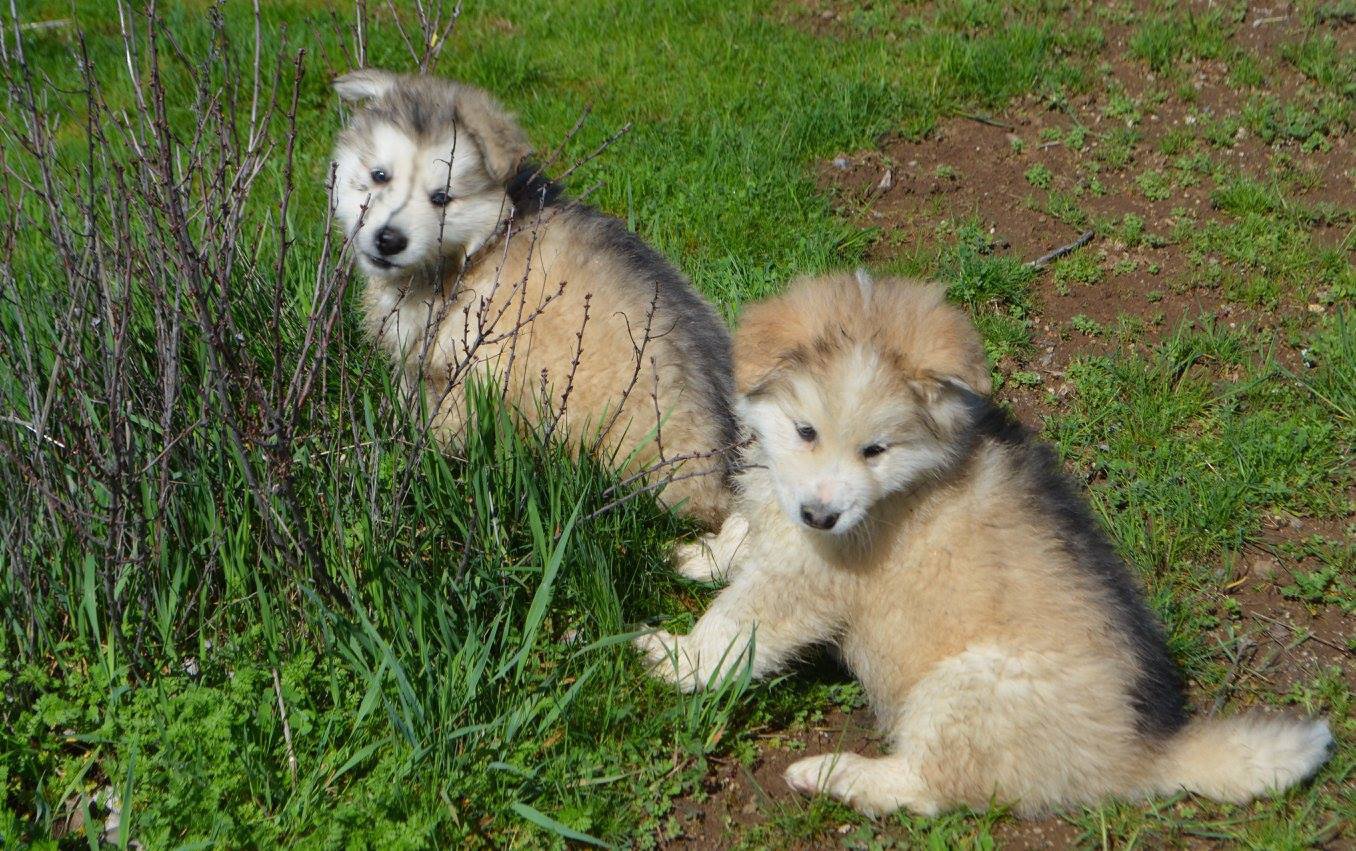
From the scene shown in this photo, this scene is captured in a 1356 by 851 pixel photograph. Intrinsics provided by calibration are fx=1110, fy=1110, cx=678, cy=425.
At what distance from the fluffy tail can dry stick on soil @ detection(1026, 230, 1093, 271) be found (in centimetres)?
250

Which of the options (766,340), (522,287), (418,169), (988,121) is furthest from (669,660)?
(988,121)

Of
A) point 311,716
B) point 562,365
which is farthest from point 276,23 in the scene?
point 311,716

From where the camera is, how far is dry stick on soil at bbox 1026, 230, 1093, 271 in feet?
15.9

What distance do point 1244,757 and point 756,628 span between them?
4.06 ft

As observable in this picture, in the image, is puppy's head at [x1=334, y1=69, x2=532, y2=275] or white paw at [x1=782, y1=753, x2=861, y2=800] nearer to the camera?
white paw at [x1=782, y1=753, x2=861, y2=800]

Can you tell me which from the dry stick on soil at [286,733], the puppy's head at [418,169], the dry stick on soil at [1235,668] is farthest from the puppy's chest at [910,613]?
the puppy's head at [418,169]

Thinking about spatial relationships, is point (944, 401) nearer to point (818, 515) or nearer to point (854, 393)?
point (854, 393)

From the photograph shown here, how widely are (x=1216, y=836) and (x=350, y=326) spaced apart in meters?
3.30

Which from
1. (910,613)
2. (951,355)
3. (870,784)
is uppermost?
(951,355)

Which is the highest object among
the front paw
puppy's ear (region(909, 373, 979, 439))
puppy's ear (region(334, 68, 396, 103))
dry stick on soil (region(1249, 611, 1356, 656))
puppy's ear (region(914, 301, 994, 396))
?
puppy's ear (region(334, 68, 396, 103))

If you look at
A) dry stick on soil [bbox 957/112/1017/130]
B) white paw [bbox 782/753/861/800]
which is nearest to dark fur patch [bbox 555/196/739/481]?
white paw [bbox 782/753/861/800]

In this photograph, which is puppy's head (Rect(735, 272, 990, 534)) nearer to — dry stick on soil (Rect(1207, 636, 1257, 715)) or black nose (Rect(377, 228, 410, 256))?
dry stick on soil (Rect(1207, 636, 1257, 715))

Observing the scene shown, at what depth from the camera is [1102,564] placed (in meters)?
2.92

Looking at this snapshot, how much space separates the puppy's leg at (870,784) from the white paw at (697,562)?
786 millimetres
